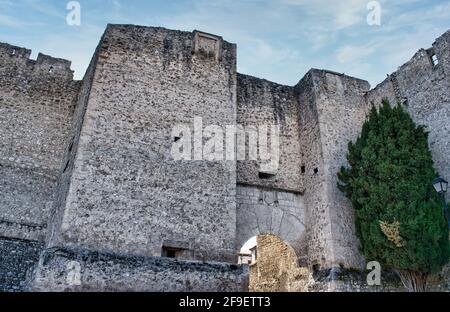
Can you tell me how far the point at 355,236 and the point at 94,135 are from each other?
646cm

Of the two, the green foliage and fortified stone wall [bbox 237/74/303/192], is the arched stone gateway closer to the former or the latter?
fortified stone wall [bbox 237/74/303/192]

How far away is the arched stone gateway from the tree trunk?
7.97 ft

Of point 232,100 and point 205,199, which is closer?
point 205,199

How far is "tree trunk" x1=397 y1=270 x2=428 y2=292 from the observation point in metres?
8.64

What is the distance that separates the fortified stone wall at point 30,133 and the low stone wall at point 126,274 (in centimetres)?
315

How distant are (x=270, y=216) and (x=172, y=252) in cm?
283

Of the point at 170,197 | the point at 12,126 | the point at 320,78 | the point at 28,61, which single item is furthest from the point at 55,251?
the point at 320,78

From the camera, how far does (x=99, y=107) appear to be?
9016mm

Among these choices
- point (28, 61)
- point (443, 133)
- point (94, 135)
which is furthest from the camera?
point (28, 61)

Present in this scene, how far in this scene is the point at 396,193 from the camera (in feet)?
28.8

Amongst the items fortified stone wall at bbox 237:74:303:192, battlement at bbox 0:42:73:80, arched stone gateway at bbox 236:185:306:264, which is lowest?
arched stone gateway at bbox 236:185:306:264

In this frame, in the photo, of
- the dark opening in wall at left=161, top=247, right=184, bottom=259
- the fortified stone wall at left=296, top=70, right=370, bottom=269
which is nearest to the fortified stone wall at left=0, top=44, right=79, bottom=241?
the dark opening in wall at left=161, top=247, right=184, bottom=259

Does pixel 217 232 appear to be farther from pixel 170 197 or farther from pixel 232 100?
pixel 232 100

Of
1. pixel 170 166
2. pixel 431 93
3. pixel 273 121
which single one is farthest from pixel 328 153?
pixel 170 166
